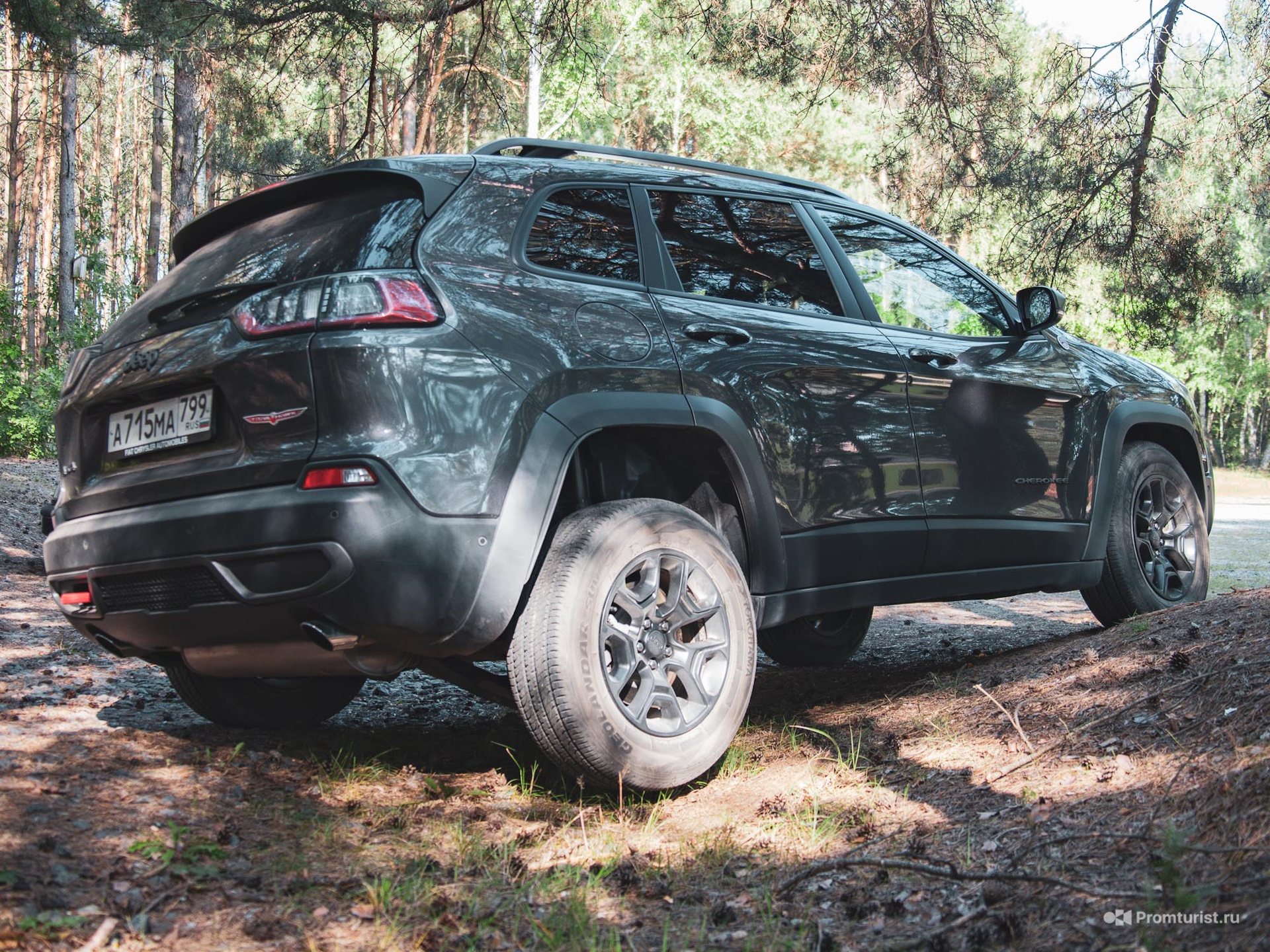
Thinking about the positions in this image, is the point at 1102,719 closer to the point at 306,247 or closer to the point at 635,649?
the point at 635,649

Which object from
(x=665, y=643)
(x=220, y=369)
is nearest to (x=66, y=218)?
(x=220, y=369)

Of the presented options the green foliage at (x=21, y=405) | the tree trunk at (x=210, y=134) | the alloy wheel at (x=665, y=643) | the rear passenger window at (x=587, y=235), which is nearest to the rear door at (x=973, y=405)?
the rear passenger window at (x=587, y=235)

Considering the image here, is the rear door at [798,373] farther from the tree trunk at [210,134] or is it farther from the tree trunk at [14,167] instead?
the tree trunk at [14,167]

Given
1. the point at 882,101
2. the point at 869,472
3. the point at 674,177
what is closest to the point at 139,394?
the point at 674,177

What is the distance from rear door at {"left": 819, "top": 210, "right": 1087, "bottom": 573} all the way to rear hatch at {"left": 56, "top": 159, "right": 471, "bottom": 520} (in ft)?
6.45

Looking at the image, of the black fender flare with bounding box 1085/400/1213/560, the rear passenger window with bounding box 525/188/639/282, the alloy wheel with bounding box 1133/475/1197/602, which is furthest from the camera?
the alloy wheel with bounding box 1133/475/1197/602

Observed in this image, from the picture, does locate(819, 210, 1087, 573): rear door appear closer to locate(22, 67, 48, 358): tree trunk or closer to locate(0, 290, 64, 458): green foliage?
locate(0, 290, 64, 458): green foliage

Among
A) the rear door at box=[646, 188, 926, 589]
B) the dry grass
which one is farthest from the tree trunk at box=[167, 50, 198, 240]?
the rear door at box=[646, 188, 926, 589]

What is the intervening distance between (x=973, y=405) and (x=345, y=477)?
2717 millimetres

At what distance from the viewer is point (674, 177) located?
3.95 metres

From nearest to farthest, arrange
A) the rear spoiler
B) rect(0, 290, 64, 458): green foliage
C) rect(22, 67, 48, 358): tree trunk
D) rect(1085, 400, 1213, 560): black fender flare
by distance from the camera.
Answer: the rear spoiler
rect(1085, 400, 1213, 560): black fender flare
rect(0, 290, 64, 458): green foliage
rect(22, 67, 48, 358): tree trunk

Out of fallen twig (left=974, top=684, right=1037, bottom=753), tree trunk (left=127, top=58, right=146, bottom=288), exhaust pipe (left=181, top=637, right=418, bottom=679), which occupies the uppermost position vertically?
tree trunk (left=127, top=58, right=146, bottom=288)

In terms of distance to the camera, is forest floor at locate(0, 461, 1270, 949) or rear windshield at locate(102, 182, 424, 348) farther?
rear windshield at locate(102, 182, 424, 348)

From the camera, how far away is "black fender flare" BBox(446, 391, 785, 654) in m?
2.96
